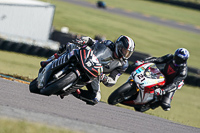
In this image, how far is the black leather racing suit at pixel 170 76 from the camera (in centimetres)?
1023

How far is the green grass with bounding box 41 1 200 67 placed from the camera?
28.5 meters

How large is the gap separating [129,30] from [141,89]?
2291cm

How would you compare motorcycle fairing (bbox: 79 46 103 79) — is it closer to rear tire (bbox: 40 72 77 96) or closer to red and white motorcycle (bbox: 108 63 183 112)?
rear tire (bbox: 40 72 77 96)

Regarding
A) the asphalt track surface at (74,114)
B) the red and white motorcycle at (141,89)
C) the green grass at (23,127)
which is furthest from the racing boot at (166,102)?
the green grass at (23,127)

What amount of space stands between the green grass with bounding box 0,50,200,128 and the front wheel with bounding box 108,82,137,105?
0.88 meters

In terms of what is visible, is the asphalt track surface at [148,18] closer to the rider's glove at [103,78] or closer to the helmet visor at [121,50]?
the helmet visor at [121,50]

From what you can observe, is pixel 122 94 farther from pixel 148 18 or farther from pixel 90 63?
pixel 148 18

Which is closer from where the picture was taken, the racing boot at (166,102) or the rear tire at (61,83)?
the rear tire at (61,83)

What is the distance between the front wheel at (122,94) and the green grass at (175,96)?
88cm

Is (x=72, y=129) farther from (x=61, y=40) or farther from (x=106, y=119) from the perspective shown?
(x=61, y=40)

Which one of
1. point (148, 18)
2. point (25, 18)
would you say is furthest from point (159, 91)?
point (148, 18)

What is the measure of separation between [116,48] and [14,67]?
20.8 ft

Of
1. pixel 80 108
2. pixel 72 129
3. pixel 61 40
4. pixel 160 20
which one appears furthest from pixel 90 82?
pixel 160 20

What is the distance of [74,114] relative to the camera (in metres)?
7.47
